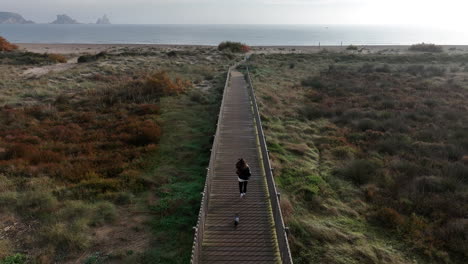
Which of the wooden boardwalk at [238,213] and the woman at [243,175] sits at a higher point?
the woman at [243,175]

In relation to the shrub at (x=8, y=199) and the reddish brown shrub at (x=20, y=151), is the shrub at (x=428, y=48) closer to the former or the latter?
the reddish brown shrub at (x=20, y=151)

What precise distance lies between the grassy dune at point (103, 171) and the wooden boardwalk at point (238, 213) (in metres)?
0.98

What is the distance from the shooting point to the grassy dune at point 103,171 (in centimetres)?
978

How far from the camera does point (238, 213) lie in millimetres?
10492

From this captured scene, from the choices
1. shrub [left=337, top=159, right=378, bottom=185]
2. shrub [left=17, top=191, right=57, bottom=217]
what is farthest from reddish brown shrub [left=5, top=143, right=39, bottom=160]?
shrub [left=337, top=159, right=378, bottom=185]

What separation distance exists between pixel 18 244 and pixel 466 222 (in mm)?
15539

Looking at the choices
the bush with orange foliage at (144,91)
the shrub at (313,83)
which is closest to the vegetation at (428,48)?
the shrub at (313,83)

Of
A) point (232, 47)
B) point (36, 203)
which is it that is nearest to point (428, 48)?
point (232, 47)

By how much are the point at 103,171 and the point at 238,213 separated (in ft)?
25.4

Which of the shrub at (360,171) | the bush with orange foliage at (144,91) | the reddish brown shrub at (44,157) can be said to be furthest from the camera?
the bush with orange foliage at (144,91)

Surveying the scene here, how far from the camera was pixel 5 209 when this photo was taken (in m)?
11.5

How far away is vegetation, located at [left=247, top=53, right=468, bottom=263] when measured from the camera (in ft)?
34.1

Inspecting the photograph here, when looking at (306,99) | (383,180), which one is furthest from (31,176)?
(306,99)

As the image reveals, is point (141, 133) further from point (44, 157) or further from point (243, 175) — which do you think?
point (243, 175)
